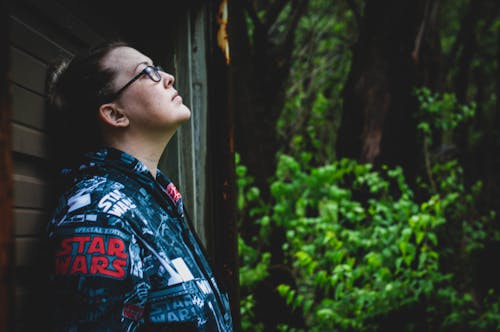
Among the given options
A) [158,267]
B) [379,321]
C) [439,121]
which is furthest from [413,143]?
[158,267]

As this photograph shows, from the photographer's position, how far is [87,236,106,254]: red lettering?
1.23 m

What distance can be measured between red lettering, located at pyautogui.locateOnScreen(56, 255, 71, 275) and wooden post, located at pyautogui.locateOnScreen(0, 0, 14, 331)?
56 cm

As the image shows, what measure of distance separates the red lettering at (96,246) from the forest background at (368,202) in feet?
9.93

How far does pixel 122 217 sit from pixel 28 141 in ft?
1.35

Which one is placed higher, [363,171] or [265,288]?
[363,171]

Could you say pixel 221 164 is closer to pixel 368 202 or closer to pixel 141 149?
pixel 141 149

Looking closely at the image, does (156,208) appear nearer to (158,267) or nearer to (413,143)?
(158,267)

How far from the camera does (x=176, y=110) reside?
172 centimetres

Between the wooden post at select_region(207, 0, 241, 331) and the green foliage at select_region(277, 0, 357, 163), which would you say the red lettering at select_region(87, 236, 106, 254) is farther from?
the green foliage at select_region(277, 0, 357, 163)

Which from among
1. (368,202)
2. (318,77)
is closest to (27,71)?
(368,202)

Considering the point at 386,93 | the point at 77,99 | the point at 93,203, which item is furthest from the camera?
the point at 386,93

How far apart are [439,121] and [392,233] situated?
1551 millimetres

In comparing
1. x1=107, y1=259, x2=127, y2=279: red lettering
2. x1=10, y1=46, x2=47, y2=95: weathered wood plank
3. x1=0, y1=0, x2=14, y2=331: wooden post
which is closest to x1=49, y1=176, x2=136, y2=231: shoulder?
x1=107, y1=259, x2=127, y2=279: red lettering

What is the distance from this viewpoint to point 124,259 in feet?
4.12
